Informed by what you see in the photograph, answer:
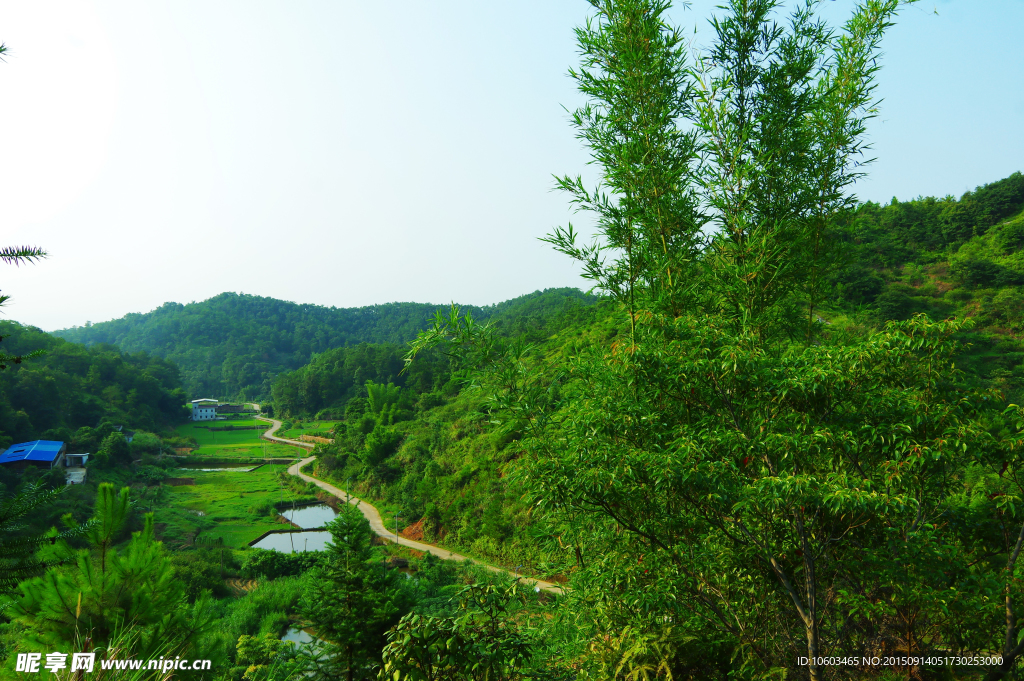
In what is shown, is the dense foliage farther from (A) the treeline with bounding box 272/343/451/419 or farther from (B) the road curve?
(A) the treeline with bounding box 272/343/451/419

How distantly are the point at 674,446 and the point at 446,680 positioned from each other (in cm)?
143

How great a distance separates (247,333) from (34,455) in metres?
48.0

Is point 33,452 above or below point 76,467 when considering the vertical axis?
above

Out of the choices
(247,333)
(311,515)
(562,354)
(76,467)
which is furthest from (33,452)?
(247,333)

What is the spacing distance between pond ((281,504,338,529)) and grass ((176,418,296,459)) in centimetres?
1042

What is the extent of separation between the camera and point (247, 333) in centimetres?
6706

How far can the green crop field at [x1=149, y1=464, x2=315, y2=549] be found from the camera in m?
18.6

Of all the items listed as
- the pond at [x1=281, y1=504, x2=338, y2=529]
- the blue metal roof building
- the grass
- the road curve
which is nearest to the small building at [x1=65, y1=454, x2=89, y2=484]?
the blue metal roof building

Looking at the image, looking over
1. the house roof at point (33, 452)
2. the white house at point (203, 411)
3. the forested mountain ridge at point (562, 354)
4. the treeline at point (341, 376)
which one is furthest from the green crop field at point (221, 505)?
the white house at point (203, 411)

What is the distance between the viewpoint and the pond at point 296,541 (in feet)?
58.4

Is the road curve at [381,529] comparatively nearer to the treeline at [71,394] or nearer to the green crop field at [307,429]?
the green crop field at [307,429]

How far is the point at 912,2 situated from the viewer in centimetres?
299

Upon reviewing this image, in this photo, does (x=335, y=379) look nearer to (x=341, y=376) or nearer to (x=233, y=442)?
(x=341, y=376)

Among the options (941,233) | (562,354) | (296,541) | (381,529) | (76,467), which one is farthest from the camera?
(76,467)
